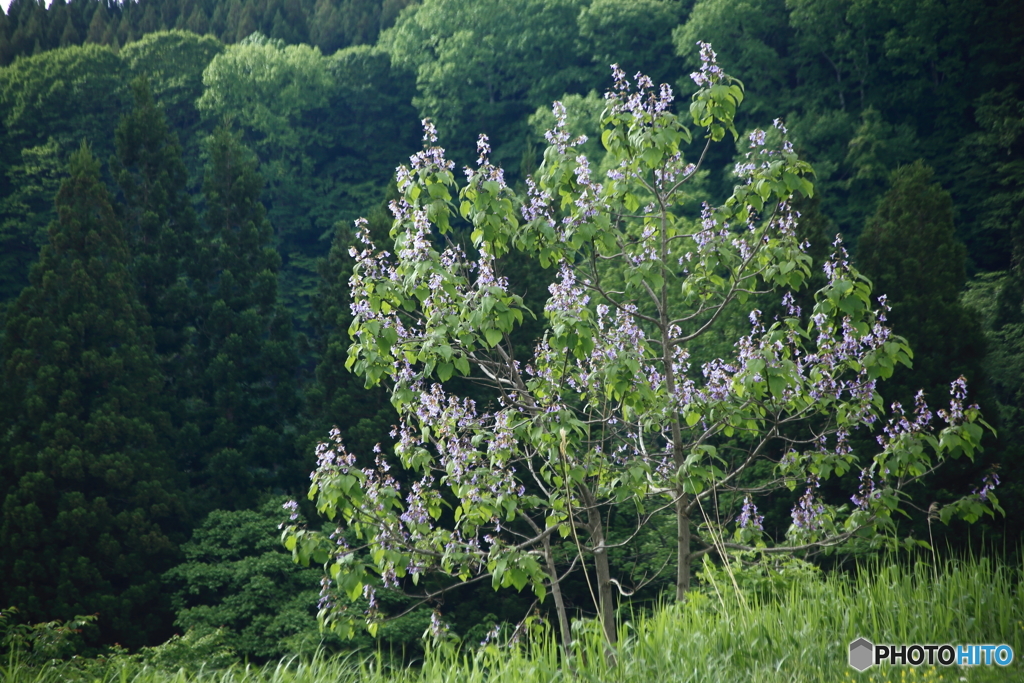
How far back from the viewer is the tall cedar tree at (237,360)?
19719 mm

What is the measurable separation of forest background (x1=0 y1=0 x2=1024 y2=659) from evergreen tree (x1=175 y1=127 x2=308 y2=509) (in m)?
0.08

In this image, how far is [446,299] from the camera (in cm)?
569

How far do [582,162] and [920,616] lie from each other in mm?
3528

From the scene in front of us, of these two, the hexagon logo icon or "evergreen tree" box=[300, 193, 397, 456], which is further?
"evergreen tree" box=[300, 193, 397, 456]

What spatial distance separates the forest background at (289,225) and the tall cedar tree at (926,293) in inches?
2.0

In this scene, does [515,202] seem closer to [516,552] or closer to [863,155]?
[516,552]

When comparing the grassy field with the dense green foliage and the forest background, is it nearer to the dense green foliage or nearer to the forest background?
the forest background

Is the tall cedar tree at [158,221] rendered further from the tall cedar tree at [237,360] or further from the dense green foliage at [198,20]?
the dense green foliage at [198,20]

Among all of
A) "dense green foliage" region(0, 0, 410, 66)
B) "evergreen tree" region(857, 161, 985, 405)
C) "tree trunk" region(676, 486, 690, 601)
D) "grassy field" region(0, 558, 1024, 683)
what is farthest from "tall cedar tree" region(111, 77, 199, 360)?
"tree trunk" region(676, 486, 690, 601)

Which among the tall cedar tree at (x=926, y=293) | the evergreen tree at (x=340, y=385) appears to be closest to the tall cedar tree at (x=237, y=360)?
the evergreen tree at (x=340, y=385)

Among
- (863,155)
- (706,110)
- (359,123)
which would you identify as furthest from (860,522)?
(359,123)

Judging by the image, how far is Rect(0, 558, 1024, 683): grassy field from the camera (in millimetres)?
4121

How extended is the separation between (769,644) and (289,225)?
93.9 feet

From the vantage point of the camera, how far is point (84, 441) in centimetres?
1734
